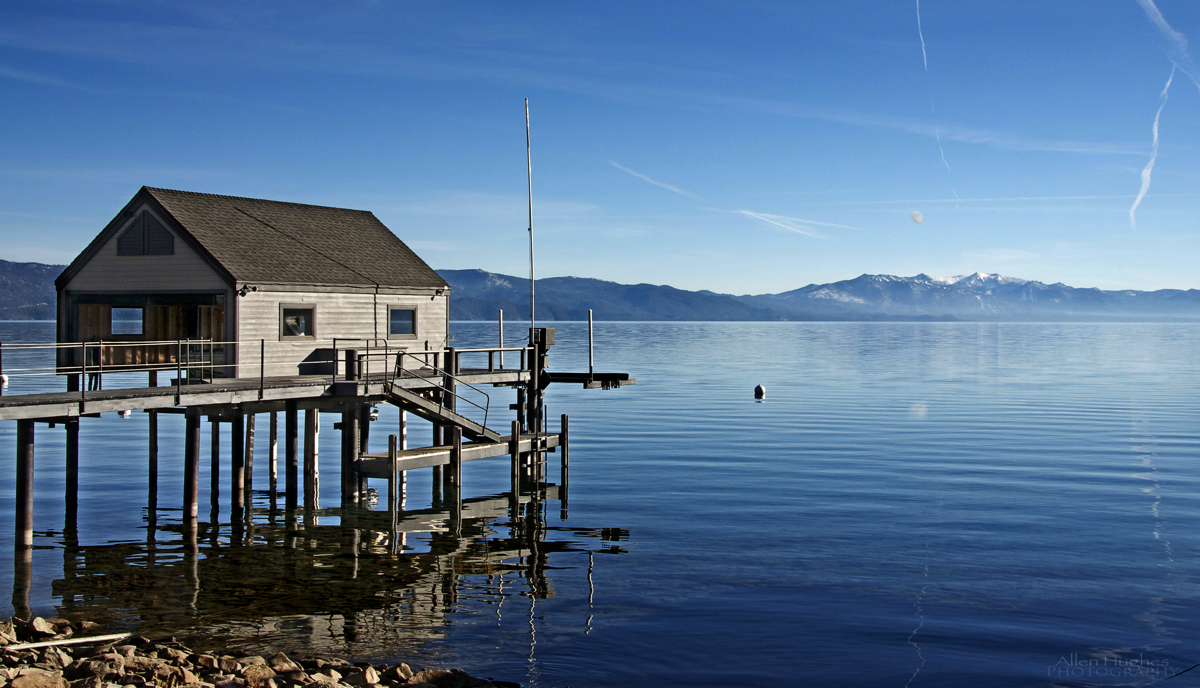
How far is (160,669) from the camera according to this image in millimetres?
13148

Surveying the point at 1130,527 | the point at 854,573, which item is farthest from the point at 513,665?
the point at 1130,527

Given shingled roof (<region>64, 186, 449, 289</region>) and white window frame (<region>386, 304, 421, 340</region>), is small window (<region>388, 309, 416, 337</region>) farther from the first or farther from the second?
shingled roof (<region>64, 186, 449, 289</region>)

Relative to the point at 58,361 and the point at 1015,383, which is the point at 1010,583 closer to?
the point at 58,361

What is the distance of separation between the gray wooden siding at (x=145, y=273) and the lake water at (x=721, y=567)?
21.3ft

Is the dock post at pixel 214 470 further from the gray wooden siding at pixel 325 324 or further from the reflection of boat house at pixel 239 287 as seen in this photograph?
the gray wooden siding at pixel 325 324

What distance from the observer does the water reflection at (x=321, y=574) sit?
17.9 meters

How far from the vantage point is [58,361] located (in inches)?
1171

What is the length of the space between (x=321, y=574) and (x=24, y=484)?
7.08 m

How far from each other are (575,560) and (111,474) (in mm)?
20756

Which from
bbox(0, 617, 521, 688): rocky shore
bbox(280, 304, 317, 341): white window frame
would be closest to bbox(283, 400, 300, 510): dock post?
bbox(280, 304, 317, 341): white window frame

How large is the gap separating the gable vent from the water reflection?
7.51 meters

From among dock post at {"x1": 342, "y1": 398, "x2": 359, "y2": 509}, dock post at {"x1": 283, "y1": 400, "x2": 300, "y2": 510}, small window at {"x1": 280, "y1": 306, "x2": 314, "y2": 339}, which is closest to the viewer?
dock post at {"x1": 342, "y1": 398, "x2": 359, "y2": 509}

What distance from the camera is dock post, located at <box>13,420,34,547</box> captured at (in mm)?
22375

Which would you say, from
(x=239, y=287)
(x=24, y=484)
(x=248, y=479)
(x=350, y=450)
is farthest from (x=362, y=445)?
(x=24, y=484)
